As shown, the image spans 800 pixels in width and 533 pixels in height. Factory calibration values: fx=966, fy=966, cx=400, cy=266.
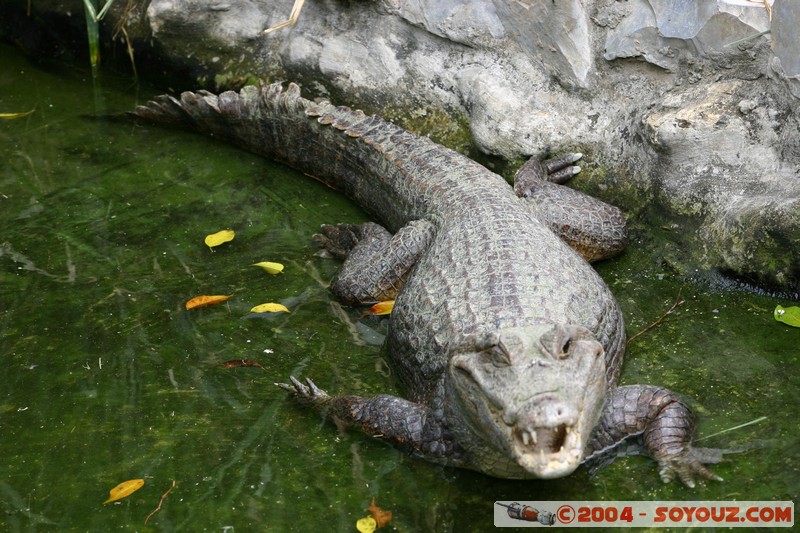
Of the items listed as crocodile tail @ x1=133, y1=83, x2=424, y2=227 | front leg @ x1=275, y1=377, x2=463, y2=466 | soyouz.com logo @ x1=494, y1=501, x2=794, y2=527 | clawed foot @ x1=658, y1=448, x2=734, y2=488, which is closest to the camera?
soyouz.com logo @ x1=494, y1=501, x2=794, y2=527

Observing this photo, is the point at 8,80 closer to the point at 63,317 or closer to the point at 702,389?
the point at 63,317

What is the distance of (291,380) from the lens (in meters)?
3.86

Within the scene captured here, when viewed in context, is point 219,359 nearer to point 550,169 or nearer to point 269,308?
point 269,308

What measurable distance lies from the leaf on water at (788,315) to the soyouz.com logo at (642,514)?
1087 mm

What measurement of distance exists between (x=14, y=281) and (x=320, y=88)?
2.05 m

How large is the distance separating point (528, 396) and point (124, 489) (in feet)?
4.72

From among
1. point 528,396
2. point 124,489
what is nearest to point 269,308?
point 124,489

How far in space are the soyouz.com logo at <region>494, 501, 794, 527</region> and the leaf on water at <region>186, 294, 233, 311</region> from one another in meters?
1.73

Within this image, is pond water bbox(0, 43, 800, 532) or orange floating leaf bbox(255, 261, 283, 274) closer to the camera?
pond water bbox(0, 43, 800, 532)

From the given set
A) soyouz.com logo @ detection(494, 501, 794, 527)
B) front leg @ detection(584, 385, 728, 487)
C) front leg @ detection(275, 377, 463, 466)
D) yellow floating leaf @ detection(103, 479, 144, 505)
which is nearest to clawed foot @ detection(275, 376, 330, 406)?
front leg @ detection(275, 377, 463, 466)

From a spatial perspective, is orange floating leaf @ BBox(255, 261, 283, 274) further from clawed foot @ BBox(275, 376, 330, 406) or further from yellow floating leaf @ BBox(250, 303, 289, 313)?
clawed foot @ BBox(275, 376, 330, 406)

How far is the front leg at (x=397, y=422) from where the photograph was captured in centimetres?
349

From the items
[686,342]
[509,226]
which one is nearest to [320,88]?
[509,226]

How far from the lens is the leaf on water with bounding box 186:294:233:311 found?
171 inches
